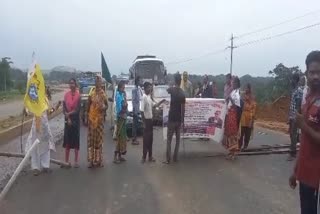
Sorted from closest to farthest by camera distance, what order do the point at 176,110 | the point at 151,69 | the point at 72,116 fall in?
the point at 72,116, the point at 176,110, the point at 151,69

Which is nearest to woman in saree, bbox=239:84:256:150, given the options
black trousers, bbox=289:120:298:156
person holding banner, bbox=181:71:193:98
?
Result: black trousers, bbox=289:120:298:156

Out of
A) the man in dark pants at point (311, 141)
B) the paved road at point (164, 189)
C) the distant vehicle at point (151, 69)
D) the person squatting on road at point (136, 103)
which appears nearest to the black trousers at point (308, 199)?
→ the man in dark pants at point (311, 141)

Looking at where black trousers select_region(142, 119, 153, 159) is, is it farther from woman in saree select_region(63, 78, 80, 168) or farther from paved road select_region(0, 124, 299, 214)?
woman in saree select_region(63, 78, 80, 168)

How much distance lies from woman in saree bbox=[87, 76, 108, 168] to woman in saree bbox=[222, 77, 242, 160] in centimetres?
310

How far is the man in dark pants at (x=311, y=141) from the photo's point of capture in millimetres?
3939

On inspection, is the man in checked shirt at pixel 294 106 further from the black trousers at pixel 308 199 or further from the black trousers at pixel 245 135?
the black trousers at pixel 308 199

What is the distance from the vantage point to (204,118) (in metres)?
12.6

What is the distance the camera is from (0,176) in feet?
33.4

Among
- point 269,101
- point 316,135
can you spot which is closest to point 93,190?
point 316,135

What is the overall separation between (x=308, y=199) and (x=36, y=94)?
23.7ft

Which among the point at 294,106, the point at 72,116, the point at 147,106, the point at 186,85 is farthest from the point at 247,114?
the point at 186,85

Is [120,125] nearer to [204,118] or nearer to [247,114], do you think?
[204,118]

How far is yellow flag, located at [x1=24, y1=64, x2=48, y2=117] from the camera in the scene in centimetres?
1019

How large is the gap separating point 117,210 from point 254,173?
367cm
